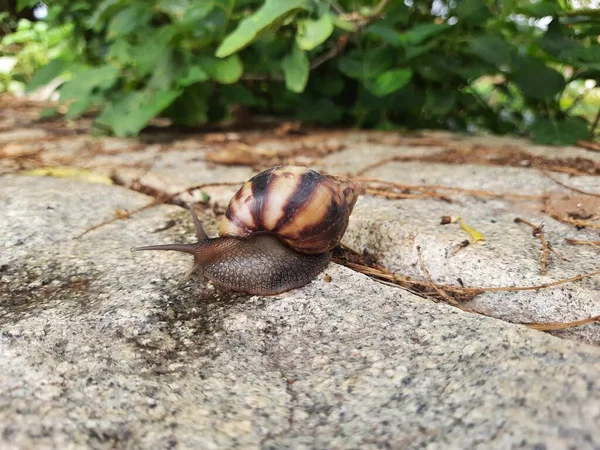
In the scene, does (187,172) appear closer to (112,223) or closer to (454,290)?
(112,223)

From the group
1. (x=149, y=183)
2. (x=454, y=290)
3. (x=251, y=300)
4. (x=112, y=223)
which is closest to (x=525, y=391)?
(x=454, y=290)

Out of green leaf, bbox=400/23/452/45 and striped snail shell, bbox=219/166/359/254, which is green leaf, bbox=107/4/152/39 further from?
striped snail shell, bbox=219/166/359/254

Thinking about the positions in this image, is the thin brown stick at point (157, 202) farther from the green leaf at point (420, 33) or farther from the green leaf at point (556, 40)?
the green leaf at point (556, 40)

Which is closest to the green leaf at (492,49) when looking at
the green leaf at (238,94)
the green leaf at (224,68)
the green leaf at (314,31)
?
the green leaf at (314,31)

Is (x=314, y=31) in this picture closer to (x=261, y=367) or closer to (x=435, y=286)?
(x=435, y=286)

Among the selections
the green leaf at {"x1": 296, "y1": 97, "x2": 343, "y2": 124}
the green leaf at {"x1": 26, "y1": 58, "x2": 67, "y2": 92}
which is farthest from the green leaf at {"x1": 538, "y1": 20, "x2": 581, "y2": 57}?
the green leaf at {"x1": 26, "y1": 58, "x2": 67, "y2": 92}

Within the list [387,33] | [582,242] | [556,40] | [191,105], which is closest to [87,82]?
[191,105]
